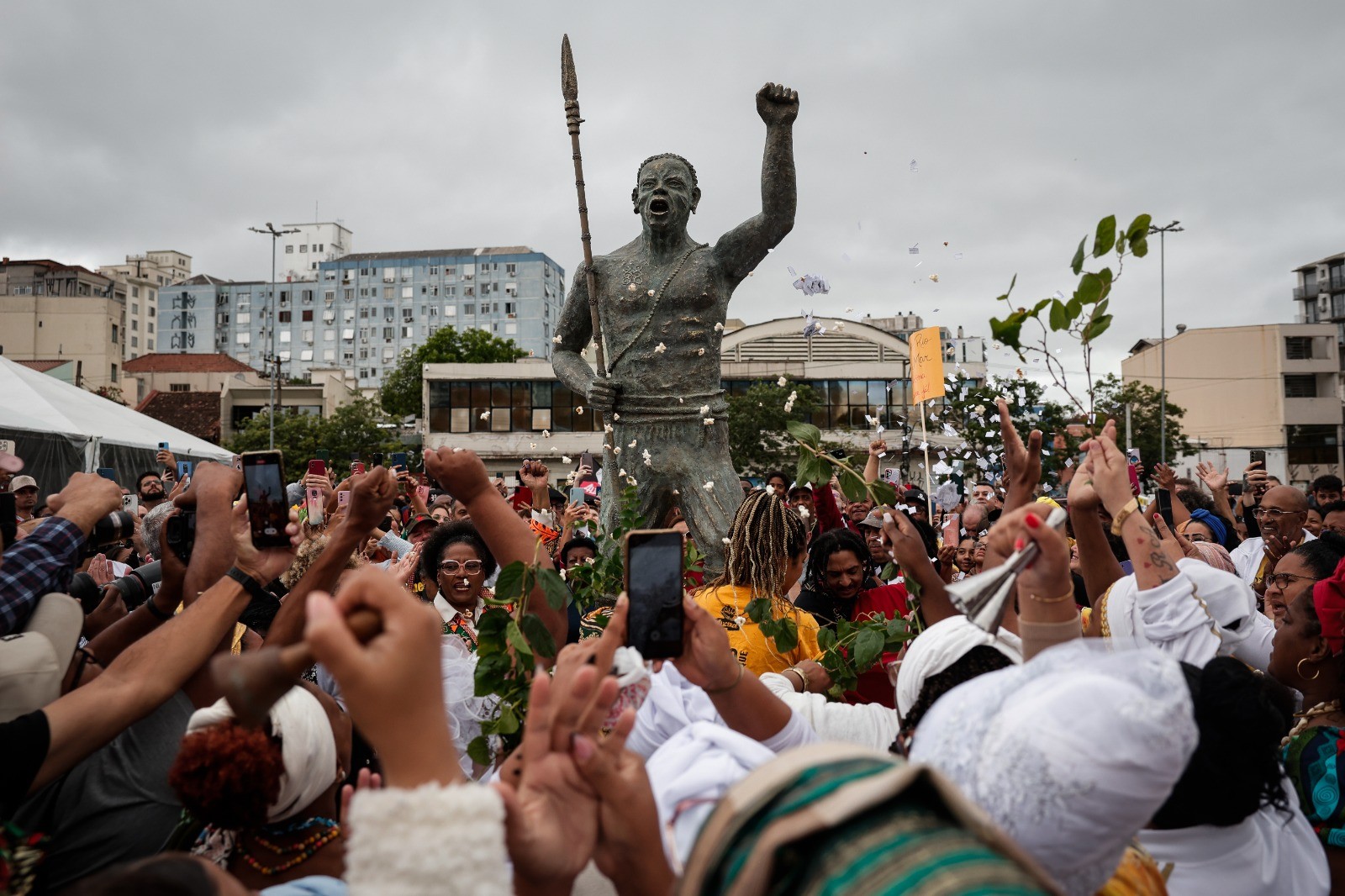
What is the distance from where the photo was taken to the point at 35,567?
2172 mm

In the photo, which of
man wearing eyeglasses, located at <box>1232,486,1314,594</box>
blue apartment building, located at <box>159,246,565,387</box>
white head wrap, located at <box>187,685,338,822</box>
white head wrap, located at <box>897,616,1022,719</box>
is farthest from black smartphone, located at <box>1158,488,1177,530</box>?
blue apartment building, located at <box>159,246,565,387</box>

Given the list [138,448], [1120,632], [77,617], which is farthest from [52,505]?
[138,448]

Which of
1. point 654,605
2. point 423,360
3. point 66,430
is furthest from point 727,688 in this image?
point 423,360

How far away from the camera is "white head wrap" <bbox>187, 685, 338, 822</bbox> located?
2.00 m

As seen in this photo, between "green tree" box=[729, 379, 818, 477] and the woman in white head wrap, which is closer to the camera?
the woman in white head wrap

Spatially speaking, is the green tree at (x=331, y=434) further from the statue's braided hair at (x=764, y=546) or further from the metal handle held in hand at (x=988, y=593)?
the metal handle held in hand at (x=988, y=593)

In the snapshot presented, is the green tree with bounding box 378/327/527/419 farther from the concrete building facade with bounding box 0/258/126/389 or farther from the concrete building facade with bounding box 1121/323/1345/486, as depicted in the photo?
the concrete building facade with bounding box 1121/323/1345/486

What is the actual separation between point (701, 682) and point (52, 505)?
1724 mm

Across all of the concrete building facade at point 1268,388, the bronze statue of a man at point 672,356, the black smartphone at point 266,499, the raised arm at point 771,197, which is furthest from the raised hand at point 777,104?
the concrete building facade at point 1268,388

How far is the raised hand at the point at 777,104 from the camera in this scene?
4.93 m

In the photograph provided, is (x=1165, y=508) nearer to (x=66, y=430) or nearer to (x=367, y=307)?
(x=66, y=430)

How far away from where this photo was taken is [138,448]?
1383cm

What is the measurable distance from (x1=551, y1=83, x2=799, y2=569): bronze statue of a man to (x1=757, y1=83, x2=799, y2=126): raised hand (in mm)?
487

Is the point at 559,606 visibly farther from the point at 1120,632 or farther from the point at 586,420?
the point at 586,420
